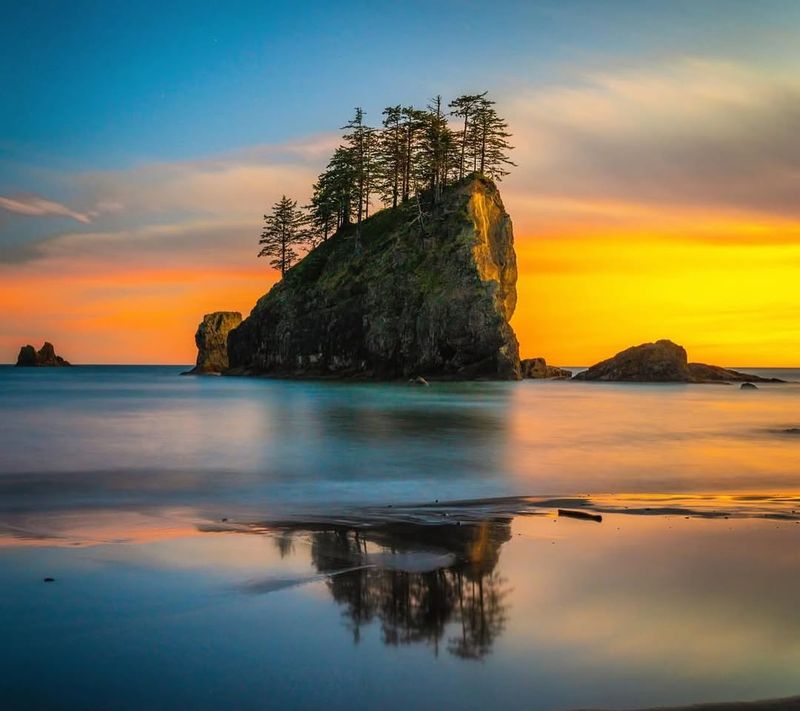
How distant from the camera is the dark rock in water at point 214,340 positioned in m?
125

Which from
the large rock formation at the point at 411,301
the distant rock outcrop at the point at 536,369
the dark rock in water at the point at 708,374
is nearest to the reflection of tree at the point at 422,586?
the large rock formation at the point at 411,301

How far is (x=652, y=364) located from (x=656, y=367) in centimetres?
58

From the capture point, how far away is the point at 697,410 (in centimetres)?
4975

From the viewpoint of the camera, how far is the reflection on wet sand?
6.60 meters

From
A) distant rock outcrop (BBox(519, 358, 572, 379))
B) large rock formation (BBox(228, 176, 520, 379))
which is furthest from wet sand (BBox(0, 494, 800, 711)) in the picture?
distant rock outcrop (BBox(519, 358, 572, 379))

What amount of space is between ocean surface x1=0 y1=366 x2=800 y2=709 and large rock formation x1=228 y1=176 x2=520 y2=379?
57.8 meters

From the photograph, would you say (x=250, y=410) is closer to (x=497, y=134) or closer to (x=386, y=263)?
(x=386, y=263)

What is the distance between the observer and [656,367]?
93.8 meters

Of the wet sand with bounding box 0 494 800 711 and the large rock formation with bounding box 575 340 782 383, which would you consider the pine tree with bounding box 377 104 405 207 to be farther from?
the wet sand with bounding box 0 494 800 711

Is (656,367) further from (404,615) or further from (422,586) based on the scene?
(404,615)

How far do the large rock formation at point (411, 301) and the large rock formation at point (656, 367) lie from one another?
58.3ft

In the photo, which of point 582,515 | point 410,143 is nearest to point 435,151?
point 410,143

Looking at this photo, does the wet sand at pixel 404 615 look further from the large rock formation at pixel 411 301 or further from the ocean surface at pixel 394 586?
the large rock formation at pixel 411 301

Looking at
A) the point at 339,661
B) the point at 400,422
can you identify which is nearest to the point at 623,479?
the point at 339,661
